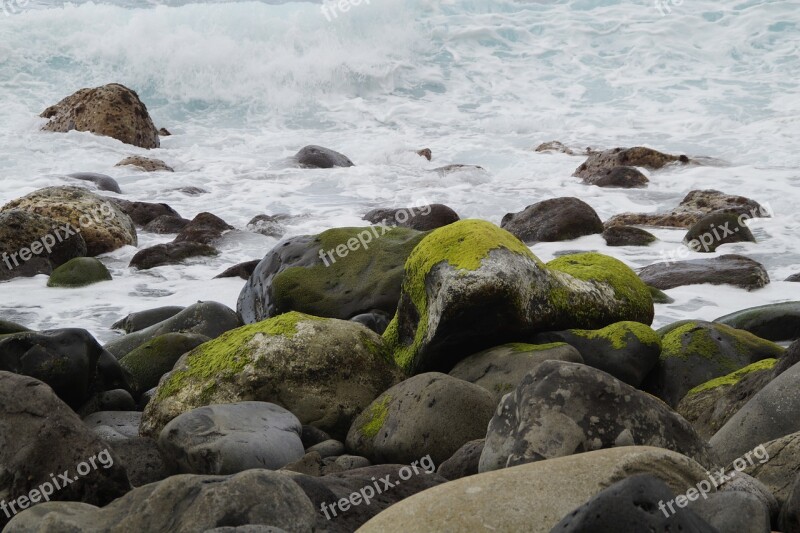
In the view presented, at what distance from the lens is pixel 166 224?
11664 mm

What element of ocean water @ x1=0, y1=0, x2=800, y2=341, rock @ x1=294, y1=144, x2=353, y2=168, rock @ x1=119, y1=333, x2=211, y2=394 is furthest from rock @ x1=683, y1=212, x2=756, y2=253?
rock @ x1=294, y1=144, x2=353, y2=168

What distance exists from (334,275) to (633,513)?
5190 mm

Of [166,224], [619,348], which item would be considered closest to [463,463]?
[619,348]

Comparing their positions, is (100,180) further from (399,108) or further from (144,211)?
(399,108)

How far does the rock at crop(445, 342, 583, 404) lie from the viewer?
4945mm

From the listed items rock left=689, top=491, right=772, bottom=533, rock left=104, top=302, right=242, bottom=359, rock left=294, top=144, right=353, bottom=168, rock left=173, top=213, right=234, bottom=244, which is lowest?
rock left=294, top=144, right=353, bottom=168

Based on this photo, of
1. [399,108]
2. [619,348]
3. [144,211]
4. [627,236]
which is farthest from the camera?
[399,108]

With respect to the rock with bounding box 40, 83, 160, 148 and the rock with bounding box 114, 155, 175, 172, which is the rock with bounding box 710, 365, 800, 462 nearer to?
the rock with bounding box 114, 155, 175, 172

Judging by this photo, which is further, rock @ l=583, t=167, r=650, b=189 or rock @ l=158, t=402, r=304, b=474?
rock @ l=583, t=167, r=650, b=189

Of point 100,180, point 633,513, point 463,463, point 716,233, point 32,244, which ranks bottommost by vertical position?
point 716,233

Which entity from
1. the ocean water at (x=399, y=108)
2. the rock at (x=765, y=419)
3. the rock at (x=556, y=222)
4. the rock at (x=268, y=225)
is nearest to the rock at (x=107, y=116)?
the ocean water at (x=399, y=108)

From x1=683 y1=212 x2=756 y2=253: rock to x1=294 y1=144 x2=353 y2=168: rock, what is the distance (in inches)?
291

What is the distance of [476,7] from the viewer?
27797 millimetres

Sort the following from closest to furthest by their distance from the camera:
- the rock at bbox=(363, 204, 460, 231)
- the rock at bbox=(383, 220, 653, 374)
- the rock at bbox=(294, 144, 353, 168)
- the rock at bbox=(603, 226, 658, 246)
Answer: the rock at bbox=(383, 220, 653, 374), the rock at bbox=(603, 226, 658, 246), the rock at bbox=(363, 204, 460, 231), the rock at bbox=(294, 144, 353, 168)
